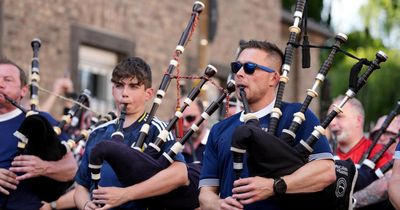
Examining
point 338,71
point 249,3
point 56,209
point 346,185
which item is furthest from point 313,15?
point 346,185

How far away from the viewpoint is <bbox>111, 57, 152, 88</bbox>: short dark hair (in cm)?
682

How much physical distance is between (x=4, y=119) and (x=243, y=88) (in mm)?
2514

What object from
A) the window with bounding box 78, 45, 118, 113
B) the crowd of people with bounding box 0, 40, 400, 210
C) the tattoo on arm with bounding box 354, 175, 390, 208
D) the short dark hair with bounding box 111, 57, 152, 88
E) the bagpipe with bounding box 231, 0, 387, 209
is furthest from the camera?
the window with bounding box 78, 45, 118, 113

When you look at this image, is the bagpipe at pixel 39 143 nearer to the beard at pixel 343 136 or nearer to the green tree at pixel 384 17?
the beard at pixel 343 136

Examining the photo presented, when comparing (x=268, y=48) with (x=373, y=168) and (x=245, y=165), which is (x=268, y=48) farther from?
(x=373, y=168)

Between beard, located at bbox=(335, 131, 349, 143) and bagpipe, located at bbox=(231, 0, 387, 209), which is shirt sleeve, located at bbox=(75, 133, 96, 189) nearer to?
bagpipe, located at bbox=(231, 0, 387, 209)

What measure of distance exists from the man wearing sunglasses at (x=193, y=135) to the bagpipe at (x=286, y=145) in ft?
10.5

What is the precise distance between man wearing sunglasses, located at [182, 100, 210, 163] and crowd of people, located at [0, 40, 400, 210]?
1442 millimetres

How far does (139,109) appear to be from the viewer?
689 cm

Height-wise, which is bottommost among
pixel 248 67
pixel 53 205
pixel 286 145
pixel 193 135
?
pixel 53 205

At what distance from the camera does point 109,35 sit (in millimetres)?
16578

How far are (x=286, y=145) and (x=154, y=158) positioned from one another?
46.6 inches

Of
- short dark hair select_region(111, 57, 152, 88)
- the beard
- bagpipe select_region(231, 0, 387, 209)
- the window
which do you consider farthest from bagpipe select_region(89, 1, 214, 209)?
the window

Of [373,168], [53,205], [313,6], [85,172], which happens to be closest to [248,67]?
[85,172]
